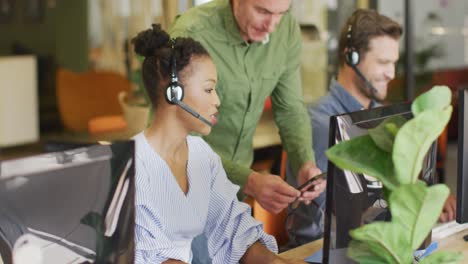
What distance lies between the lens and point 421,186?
1318 millimetres

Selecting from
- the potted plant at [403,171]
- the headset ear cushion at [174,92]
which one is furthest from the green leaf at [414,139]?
the headset ear cushion at [174,92]

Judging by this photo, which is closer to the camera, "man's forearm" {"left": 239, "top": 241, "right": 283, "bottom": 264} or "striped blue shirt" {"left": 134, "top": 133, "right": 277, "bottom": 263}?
"striped blue shirt" {"left": 134, "top": 133, "right": 277, "bottom": 263}

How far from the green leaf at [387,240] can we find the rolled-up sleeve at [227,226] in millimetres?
712

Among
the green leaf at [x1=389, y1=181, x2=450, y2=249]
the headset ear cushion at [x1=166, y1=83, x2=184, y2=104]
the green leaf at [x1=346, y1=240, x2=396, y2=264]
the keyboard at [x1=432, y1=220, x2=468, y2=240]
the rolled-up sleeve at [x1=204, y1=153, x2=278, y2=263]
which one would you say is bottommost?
the keyboard at [x1=432, y1=220, x2=468, y2=240]

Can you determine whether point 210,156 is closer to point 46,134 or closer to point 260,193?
point 260,193

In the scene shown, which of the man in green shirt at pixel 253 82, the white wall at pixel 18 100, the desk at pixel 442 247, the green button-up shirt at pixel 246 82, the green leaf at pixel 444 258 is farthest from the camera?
the white wall at pixel 18 100

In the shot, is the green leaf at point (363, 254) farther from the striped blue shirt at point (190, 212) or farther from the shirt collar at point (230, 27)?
the shirt collar at point (230, 27)

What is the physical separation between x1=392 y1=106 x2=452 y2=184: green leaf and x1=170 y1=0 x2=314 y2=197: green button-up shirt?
109cm

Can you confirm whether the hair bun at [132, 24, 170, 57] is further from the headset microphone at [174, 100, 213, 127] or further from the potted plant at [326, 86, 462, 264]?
the potted plant at [326, 86, 462, 264]

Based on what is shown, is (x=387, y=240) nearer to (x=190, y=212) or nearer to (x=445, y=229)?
(x=190, y=212)

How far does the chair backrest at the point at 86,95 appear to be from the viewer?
462 centimetres

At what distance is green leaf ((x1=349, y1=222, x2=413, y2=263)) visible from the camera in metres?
1.34

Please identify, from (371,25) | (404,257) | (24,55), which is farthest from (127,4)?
(404,257)

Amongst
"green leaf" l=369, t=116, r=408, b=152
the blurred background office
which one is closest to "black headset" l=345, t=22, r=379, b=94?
the blurred background office
